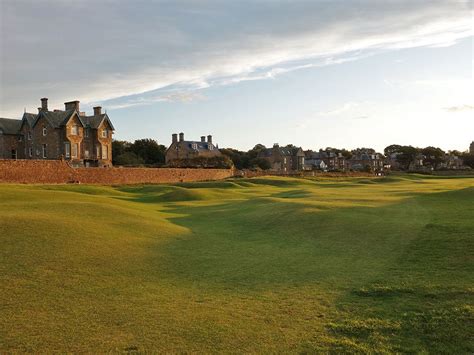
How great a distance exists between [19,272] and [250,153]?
15084 cm

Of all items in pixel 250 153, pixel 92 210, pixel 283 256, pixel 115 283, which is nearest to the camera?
pixel 115 283

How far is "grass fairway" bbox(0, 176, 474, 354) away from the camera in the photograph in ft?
26.0

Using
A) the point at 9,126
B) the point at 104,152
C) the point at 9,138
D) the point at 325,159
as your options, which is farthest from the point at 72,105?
the point at 325,159

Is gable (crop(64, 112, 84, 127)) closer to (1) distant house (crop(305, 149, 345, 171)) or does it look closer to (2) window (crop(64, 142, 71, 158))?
(2) window (crop(64, 142, 71, 158))

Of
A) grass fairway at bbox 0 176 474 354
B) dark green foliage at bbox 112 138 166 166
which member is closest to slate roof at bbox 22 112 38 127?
dark green foliage at bbox 112 138 166 166

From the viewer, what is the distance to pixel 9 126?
2837 inches

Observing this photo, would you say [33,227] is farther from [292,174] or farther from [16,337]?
[292,174]

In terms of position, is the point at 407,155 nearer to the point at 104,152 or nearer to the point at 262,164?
the point at 262,164

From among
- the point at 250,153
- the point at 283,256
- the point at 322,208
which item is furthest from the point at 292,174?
the point at 283,256

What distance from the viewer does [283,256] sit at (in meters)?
15.0

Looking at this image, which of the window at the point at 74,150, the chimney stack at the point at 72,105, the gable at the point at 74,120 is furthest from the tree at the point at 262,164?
the gable at the point at 74,120

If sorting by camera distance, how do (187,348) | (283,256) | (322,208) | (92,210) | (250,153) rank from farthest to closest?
(250,153) → (322,208) → (92,210) → (283,256) → (187,348)

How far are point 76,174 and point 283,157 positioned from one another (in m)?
107

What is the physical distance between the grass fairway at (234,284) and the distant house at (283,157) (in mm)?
127894
